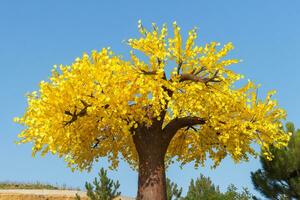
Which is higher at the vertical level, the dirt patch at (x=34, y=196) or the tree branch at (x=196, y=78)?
the tree branch at (x=196, y=78)

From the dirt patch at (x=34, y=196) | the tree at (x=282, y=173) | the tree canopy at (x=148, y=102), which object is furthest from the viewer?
the dirt patch at (x=34, y=196)

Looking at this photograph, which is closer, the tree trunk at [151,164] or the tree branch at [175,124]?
the tree trunk at [151,164]

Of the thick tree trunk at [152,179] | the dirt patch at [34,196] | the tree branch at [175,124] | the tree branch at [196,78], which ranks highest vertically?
the tree branch at [196,78]

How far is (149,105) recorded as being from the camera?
59.3ft

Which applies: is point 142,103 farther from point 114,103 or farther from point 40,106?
point 40,106

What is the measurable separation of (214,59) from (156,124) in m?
3.09

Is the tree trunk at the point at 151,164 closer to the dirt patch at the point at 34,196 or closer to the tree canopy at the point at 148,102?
the tree canopy at the point at 148,102

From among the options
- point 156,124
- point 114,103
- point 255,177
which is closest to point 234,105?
point 156,124

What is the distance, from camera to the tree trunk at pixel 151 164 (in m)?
17.7

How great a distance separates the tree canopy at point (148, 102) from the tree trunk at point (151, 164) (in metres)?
0.23

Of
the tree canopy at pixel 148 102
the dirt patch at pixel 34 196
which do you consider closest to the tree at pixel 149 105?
the tree canopy at pixel 148 102

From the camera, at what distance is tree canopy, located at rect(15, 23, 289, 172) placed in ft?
55.3

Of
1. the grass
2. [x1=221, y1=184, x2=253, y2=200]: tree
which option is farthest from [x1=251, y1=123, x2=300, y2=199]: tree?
the grass

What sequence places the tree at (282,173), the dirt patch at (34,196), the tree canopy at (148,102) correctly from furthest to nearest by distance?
the dirt patch at (34,196) < the tree at (282,173) < the tree canopy at (148,102)
